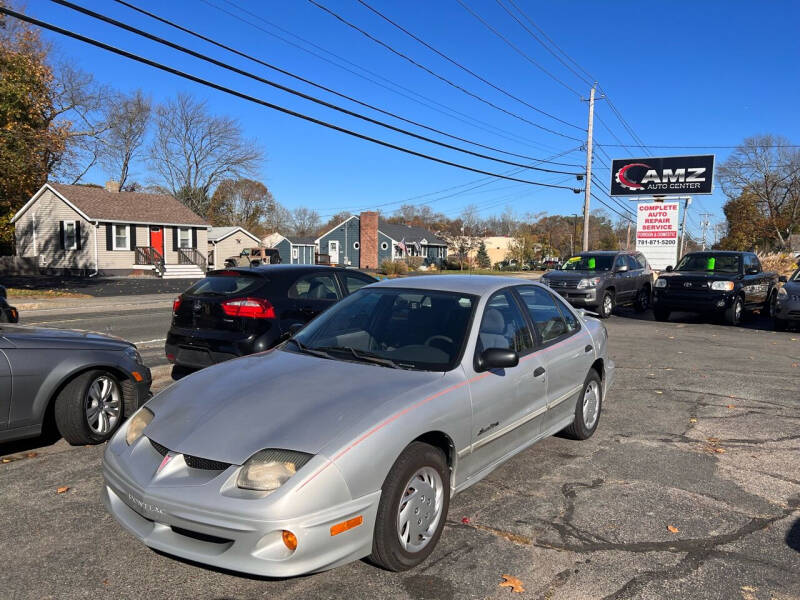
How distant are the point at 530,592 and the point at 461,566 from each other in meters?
0.40

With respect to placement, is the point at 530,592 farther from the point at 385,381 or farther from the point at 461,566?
the point at 385,381

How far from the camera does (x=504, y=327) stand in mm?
4457

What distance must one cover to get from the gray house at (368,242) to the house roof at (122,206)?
78.4 ft

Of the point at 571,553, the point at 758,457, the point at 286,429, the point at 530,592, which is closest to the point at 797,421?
the point at 758,457

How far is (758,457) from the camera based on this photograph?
5289 mm

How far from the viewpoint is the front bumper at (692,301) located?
14781 mm

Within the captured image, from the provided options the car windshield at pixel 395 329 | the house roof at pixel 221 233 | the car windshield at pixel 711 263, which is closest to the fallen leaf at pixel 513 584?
the car windshield at pixel 395 329

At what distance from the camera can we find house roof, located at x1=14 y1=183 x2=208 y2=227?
34.8 m

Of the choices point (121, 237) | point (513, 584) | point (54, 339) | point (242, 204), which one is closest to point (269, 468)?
point (513, 584)

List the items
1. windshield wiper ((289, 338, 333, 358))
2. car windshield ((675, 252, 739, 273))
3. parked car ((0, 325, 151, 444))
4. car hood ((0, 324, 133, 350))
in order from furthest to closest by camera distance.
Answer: car windshield ((675, 252, 739, 273)) → car hood ((0, 324, 133, 350)) → parked car ((0, 325, 151, 444)) → windshield wiper ((289, 338, 333, 358))

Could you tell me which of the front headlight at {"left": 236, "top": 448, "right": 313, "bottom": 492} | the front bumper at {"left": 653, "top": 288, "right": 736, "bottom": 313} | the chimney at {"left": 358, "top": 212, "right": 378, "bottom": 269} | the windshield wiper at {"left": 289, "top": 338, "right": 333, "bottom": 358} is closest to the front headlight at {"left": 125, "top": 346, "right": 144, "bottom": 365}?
the windshield wiper at {"left": 289, "top": 338, "right": 333, "bottom": 358}

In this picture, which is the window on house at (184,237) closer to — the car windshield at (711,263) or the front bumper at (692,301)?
the front bumper at (692,301)

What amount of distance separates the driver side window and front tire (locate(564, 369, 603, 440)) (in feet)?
3.80

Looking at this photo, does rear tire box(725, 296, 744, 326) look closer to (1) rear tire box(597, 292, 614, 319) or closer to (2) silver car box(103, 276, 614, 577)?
(1) rear tire box(597, 292, 614, 319)
